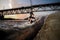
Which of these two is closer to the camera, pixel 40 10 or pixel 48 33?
pixel 48 33

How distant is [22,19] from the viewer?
15.7ft

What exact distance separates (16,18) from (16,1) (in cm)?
75

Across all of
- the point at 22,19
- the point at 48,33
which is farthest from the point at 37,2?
the point at 48,33

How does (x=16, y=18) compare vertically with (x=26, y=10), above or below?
below

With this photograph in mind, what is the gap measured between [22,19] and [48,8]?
1079 mm

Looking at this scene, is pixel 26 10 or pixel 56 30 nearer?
pixel 56 30

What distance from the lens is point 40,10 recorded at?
4613 millimetres

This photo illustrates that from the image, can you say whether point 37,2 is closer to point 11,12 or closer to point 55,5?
point 55,5

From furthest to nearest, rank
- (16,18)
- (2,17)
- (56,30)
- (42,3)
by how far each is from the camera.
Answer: (2,17)
(16,18)
(42,3)
(56,30)

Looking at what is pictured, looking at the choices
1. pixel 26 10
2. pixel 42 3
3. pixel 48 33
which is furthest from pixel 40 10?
pixel 48 33

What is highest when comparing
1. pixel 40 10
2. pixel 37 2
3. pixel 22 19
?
pixel 37 2

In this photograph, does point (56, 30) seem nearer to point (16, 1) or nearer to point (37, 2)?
point (37, 2)

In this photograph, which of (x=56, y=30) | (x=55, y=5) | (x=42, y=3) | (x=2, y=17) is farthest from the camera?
(x=2, y=17)

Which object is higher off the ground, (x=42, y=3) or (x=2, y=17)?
(x=42, y=3)
